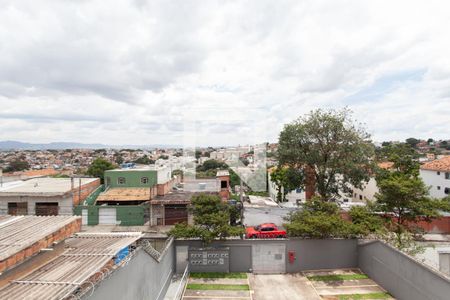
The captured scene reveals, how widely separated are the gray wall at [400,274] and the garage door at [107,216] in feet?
55.2

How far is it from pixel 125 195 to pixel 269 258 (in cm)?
1375

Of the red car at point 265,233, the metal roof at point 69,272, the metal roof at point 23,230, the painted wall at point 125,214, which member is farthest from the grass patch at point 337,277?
the painted wall at point 125,214

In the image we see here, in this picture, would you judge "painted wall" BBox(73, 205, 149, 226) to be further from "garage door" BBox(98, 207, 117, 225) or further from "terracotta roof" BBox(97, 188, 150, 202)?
"terracotta roof" BBox(97, 188, 150, 202)

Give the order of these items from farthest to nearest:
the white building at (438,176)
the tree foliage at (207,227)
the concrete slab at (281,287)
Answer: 1. the white building at (438,176)
2. the tree foliage at (207,227)
3. the concrete slab at (281,287)

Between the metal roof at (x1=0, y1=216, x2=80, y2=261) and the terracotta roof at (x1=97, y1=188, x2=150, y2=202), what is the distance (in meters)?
15.1

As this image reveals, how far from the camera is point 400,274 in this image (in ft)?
37.6

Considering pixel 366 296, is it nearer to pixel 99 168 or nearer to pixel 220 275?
pixel 220 275

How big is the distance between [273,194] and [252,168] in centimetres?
1667

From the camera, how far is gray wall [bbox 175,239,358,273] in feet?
46.3

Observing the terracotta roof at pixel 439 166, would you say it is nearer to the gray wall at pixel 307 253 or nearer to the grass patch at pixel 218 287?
the gray wall at pixel 307 253

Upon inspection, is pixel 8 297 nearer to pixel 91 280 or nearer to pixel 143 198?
pixel 91 280

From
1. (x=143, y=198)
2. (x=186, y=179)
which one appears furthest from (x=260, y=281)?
(x=186, y=179)

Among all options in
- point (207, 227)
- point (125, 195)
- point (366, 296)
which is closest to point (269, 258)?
point (207, 227)

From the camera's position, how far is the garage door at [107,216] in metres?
21.5
